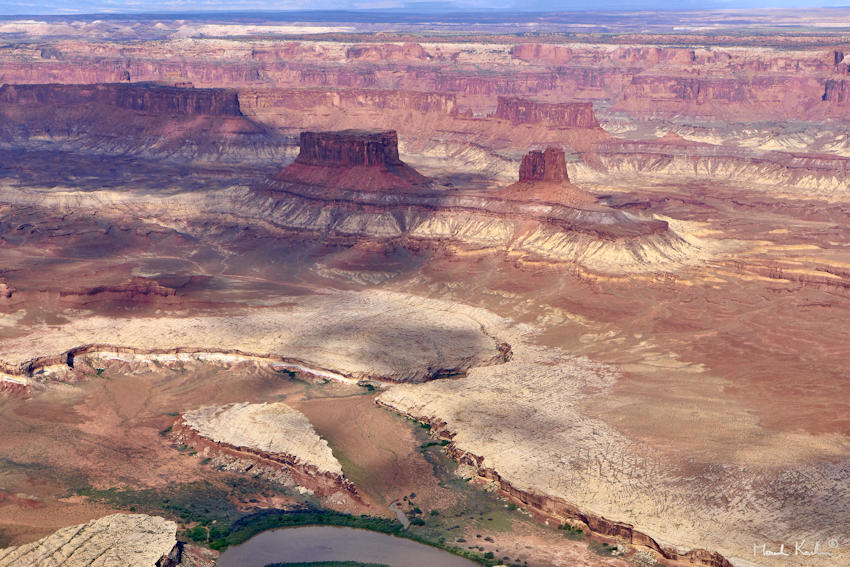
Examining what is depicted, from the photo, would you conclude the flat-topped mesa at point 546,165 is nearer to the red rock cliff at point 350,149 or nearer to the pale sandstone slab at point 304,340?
the red rock cliff at point 350,149

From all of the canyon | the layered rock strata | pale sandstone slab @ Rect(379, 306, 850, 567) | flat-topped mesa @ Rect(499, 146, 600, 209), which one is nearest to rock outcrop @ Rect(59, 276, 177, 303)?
the canyon

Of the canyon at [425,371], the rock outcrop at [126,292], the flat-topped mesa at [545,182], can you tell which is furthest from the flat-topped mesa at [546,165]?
the rock outcrop at [126,292]

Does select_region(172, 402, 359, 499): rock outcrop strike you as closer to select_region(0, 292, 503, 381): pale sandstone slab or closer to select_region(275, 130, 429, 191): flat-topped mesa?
select_region(0, 292, 503, 381): pale sandstone slab

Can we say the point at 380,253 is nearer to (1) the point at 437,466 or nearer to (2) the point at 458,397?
(2) the point at 458,397

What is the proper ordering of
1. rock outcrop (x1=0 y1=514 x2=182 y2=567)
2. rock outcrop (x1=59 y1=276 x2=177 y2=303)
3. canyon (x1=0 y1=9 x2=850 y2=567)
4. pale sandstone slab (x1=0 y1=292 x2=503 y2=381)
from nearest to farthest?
rock outcrop (x1=0 y1=514 x2=182 y2=567), canyon (x1=0 y1=9 x2=850 y2=567), pale sandstone slab (x1=0 y1=292 x2=503 y2=381), rock outcrop (x1=59 y1=276 x2=177 y2=303)

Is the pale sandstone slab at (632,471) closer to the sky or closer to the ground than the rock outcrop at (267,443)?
closer to the sky

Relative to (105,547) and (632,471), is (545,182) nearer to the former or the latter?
(632,471)
